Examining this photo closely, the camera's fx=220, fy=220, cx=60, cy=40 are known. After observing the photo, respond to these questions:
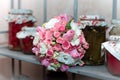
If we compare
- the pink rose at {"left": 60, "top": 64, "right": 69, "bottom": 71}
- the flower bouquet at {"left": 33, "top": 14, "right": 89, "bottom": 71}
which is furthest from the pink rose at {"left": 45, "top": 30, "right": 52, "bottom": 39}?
the pink rose at {"left": 60, "top": 64, "right": 69, "bottom": 71}

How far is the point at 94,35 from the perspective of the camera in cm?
76

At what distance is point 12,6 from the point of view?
1197mm

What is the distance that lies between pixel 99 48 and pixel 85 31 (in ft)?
0.25

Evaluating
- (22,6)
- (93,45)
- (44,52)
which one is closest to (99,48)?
(93,45)

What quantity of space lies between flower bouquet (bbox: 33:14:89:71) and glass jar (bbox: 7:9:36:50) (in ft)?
0.79

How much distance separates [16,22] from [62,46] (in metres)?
0.33

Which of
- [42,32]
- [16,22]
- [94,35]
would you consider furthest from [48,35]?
[16,22]

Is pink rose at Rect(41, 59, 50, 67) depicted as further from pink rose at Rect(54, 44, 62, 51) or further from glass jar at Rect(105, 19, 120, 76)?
glass jar at Rect(105, 19, 120, 76)

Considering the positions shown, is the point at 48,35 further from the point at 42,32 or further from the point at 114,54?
the point at 114,54

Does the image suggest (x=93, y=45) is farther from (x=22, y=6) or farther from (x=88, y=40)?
(x=22, y=6)

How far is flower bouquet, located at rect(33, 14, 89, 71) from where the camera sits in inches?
28.7

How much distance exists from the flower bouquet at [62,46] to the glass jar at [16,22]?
240mm

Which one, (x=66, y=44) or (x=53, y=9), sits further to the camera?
(x=53, y=9)

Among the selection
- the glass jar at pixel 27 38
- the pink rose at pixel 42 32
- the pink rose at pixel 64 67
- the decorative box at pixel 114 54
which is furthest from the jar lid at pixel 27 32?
the decorative box at pixel 114 54
